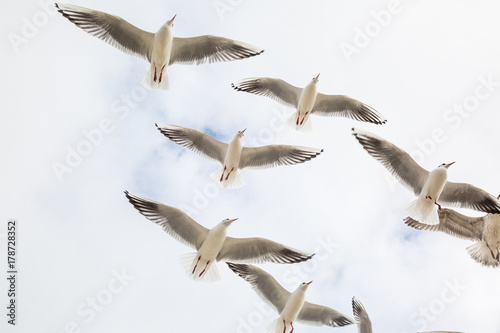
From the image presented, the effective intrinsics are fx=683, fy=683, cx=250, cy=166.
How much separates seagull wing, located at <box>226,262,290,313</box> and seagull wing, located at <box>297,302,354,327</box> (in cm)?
31

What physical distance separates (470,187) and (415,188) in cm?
75

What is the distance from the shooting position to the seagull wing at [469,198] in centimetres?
938

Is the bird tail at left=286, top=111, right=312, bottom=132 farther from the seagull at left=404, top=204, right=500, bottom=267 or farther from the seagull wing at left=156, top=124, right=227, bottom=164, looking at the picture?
the seagull at left=404, top=204, right=500, bottom=267

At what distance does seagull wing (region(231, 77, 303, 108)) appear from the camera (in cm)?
1025

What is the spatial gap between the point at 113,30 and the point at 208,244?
10.3 feet

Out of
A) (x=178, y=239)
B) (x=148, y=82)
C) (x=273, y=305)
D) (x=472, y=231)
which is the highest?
(x=148, y=82)

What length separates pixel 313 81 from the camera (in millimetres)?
9930

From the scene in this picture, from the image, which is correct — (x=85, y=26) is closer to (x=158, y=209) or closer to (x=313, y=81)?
(x=158, y=209)

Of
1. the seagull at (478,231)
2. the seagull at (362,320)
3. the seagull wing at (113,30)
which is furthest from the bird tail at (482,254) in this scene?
the seagull wing at (113,30)

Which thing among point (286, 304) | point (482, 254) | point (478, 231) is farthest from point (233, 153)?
point (482, 254)

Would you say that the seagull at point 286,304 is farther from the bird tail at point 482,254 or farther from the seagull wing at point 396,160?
the bird tail at point 482,254

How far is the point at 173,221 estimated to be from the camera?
930cm

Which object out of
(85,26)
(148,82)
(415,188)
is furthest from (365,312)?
(85,26)

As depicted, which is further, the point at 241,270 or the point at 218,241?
the point at 241,270
